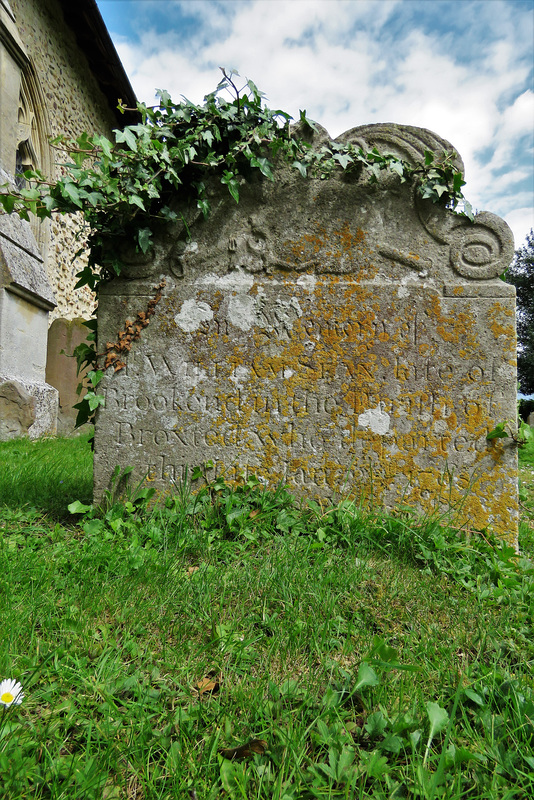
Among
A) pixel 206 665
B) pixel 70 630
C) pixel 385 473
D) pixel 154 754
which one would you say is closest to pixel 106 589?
pixel 70 630

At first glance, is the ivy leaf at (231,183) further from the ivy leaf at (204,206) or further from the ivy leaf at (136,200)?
the ivy leaf at (136,200)

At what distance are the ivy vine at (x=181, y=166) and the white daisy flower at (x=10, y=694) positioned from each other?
1.71 metres

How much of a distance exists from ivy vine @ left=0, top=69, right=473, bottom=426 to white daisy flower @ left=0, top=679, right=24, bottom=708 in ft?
5.61

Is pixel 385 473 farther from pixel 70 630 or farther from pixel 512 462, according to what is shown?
pixel 70 630

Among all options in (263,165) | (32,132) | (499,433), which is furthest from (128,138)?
(32,132)

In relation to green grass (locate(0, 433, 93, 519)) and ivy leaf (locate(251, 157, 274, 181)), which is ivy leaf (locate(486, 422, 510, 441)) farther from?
green grass (locate(0, 433, 93, 519))

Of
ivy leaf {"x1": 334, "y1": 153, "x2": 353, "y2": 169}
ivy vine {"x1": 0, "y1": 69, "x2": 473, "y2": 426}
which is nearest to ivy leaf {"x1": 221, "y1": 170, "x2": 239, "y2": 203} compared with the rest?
ivy vine {"x1": 0, "y1": 69, "x2": 473, "y2": 426}

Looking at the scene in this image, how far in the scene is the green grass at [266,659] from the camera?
3.68 ft

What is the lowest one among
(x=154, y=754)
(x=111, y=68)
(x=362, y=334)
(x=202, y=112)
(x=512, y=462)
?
(x=154, y=754)

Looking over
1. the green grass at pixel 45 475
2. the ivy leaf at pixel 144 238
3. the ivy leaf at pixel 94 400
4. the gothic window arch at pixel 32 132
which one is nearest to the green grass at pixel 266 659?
the green grass at pixel 45 475

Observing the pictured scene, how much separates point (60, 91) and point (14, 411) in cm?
626

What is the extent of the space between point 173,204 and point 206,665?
95.8 inches

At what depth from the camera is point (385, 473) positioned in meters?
2.66

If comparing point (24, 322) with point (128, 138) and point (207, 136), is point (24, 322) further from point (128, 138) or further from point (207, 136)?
point (207, 136)
